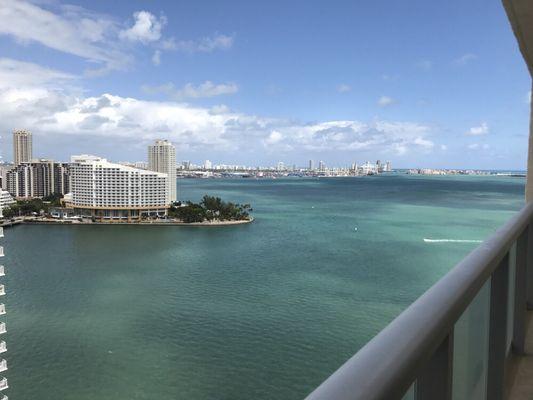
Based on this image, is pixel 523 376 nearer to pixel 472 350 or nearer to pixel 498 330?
pixel 498 330

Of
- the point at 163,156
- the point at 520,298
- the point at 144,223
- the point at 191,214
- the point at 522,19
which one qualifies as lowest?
the point at 144,223

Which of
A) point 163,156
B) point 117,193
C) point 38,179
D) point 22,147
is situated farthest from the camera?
point 22,147

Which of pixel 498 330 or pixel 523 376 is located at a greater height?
pixel 498 330

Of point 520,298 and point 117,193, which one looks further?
point 117,193

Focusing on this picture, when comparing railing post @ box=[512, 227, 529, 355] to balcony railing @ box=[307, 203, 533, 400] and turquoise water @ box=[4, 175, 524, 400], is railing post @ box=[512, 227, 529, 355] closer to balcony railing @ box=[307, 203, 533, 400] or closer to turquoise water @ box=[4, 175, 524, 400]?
balcony railing @ box=[307, 203, 533, 400]

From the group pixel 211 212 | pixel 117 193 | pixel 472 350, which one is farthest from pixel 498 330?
pixel 117 193

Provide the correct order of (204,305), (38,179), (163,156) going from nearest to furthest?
(204,305) < (38,179) < (163,156)

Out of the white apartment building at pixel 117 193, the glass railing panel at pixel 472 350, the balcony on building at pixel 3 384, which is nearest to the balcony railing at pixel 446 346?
the glass railing panel at pixel 472 350
